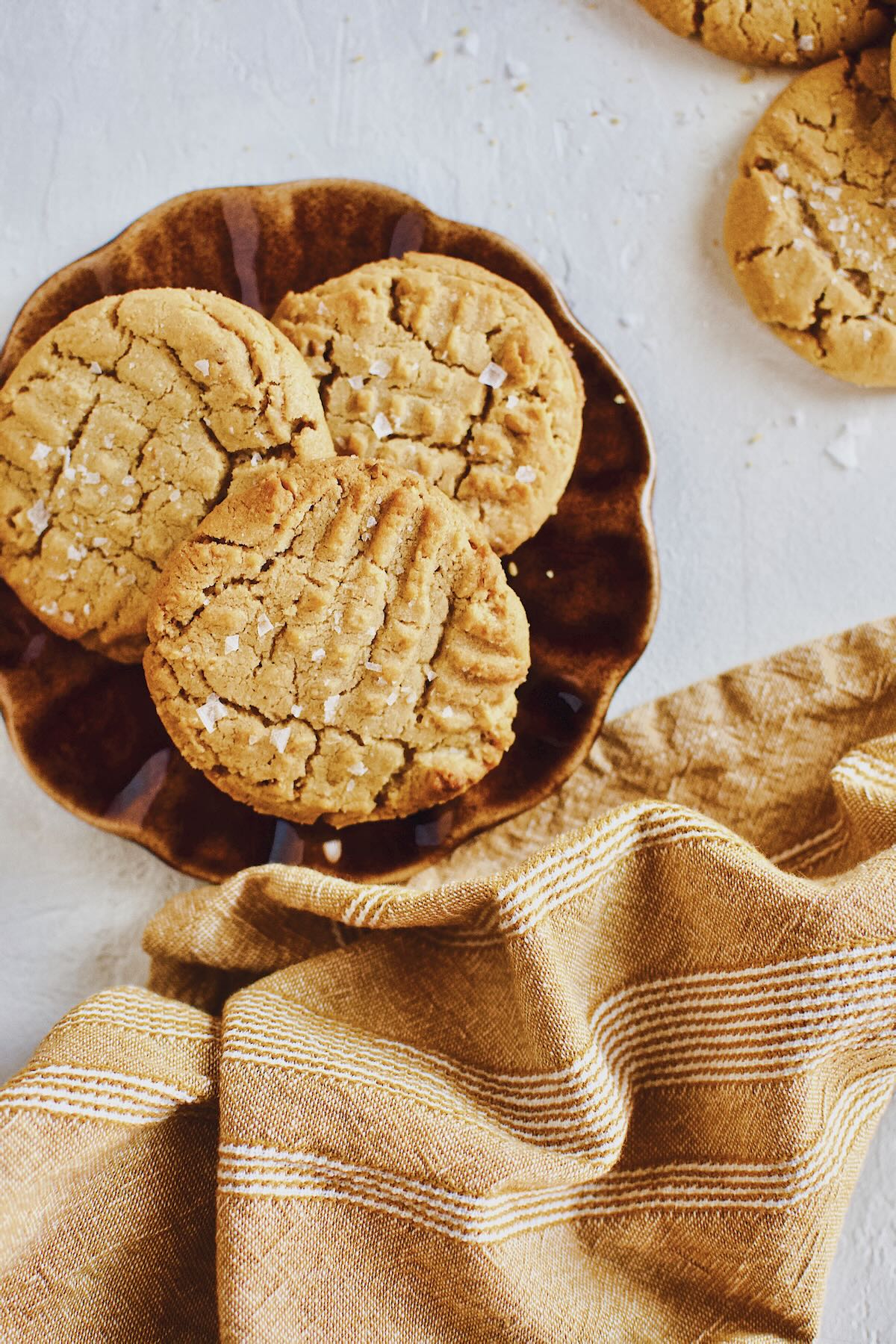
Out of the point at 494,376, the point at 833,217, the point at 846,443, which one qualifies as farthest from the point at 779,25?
the point at 494,376

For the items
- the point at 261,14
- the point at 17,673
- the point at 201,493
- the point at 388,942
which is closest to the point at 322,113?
the point at 261,14

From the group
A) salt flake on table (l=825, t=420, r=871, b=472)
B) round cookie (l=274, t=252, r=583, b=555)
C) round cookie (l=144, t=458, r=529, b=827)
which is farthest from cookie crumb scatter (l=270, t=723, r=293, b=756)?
salt flake on table (l=825, t=420, r=871, b=472)

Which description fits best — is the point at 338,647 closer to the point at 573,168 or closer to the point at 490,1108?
the point at 490,1108

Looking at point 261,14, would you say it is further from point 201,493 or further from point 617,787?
point 617,787

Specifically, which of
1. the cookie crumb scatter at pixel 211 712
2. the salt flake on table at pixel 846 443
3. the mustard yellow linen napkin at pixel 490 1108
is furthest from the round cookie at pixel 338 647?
the salt flake on table at pixel 846 443

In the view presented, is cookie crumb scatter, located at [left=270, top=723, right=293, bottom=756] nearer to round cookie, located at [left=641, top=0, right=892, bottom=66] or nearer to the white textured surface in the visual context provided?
the white textured surface

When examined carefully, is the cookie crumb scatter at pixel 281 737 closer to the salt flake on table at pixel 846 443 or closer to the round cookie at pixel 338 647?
the round cookie at pixel 338 647
